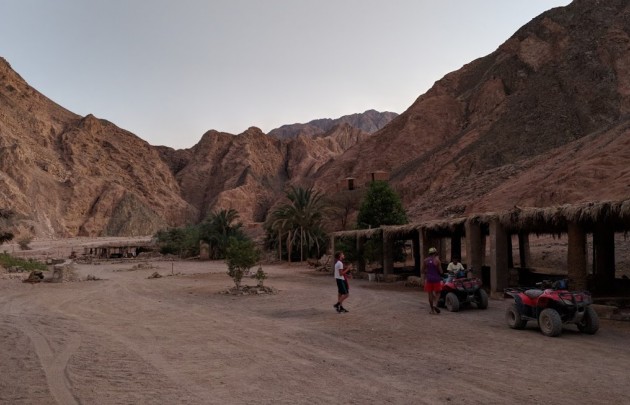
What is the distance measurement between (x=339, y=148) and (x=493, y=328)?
135071 millimetres

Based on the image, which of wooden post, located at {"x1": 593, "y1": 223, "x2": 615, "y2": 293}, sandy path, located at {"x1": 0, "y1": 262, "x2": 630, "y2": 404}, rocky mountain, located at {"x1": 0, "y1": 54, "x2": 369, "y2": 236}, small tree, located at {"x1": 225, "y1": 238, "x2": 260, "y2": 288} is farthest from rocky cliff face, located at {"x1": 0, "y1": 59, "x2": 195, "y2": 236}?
wooden post, located at {"x1": 593, "y1": 223, "x2": 615, "y2": 293}

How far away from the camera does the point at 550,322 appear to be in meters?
8.59

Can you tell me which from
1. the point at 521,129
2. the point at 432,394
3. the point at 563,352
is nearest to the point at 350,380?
the point at 432,394

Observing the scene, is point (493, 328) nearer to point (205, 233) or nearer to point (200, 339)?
point (200, 339)

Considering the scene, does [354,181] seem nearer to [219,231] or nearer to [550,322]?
[219,231]

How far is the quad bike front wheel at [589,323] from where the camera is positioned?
346 inches

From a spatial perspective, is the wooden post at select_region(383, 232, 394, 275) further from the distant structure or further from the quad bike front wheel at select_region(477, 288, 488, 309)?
the distant structure

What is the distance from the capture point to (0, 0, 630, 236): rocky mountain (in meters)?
44.8

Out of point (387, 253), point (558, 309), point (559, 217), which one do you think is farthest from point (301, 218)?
point (558, 309)

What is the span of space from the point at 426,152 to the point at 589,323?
200 feet

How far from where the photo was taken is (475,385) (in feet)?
18.6

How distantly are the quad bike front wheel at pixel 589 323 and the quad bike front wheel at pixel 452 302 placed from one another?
124 inches

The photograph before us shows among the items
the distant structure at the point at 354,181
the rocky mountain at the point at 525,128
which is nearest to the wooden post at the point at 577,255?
the rocky mountain at the point at 525,128

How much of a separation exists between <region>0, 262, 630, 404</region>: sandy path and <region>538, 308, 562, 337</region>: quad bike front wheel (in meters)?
0.18
